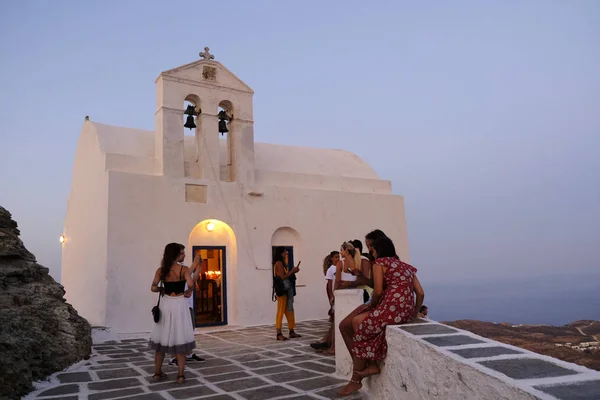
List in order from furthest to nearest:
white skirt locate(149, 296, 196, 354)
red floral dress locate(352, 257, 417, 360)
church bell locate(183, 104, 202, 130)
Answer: church bell locate(183, 104, 202, 130)
white skirt locate(149, 296, 196, 354)
red floral dress locate(352, 257, 417, 360)

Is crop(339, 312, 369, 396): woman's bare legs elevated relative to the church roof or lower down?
lower down

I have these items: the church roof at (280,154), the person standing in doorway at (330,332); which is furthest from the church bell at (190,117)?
the person standing in doorway at (330,332)

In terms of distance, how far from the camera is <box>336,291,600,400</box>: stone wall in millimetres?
2018

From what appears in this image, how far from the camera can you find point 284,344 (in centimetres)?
739

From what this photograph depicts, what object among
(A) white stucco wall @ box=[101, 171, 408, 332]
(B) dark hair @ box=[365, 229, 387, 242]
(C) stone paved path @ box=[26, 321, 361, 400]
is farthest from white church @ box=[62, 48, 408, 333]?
(B) dark hair @ box=[365, 229, 387, 242]

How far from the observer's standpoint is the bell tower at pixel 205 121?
10.0m

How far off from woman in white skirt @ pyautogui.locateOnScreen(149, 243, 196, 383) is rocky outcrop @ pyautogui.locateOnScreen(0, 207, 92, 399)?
4.41 feet

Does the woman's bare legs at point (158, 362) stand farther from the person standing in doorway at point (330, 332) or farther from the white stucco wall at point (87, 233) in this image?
the white stucco wall at point (87, 233)

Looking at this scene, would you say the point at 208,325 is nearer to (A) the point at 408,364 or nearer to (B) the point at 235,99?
(B) the point at 235,99

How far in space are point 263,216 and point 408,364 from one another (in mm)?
7781

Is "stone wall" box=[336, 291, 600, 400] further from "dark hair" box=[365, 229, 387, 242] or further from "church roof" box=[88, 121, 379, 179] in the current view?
"church roof" box=[88, 121, 379, 179]

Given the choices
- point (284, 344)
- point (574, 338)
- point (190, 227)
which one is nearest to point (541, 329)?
point (574, 338)

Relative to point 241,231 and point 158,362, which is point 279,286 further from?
point 241,231

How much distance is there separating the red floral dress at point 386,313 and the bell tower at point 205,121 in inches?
282
